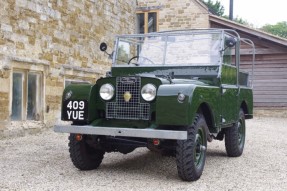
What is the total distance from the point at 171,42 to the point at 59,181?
2.65 m

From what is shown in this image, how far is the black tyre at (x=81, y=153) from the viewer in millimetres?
5621

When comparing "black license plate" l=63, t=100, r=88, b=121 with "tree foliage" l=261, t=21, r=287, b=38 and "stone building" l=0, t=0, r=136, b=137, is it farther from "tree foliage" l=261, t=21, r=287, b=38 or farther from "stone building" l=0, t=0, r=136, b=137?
"tree foliage" l=261, t=21, r=287, b=38

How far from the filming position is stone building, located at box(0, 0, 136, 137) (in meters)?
8.85

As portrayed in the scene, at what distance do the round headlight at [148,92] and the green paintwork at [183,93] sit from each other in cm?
5

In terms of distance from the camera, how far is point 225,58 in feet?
21.2

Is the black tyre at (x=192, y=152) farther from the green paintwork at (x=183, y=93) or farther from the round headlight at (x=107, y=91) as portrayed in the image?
the round headlight at (x=107, y=91)

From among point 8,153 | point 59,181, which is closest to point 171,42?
point 59,181

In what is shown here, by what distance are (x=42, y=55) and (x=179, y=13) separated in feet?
30.0

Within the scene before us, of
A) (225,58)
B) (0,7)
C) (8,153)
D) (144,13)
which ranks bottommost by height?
(8,153)

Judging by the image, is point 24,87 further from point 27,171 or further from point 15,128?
point 27,171

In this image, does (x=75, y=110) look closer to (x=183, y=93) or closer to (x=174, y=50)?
(x=183, y=93)

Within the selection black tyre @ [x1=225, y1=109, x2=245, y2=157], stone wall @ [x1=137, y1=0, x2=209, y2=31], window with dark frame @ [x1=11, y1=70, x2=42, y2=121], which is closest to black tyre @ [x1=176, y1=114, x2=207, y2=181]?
black tyre @ [x1=225, y1=109, x2=245, y2=157]

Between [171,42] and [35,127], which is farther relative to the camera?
[35,127]

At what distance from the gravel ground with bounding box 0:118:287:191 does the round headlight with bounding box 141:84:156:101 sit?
3.26ft
